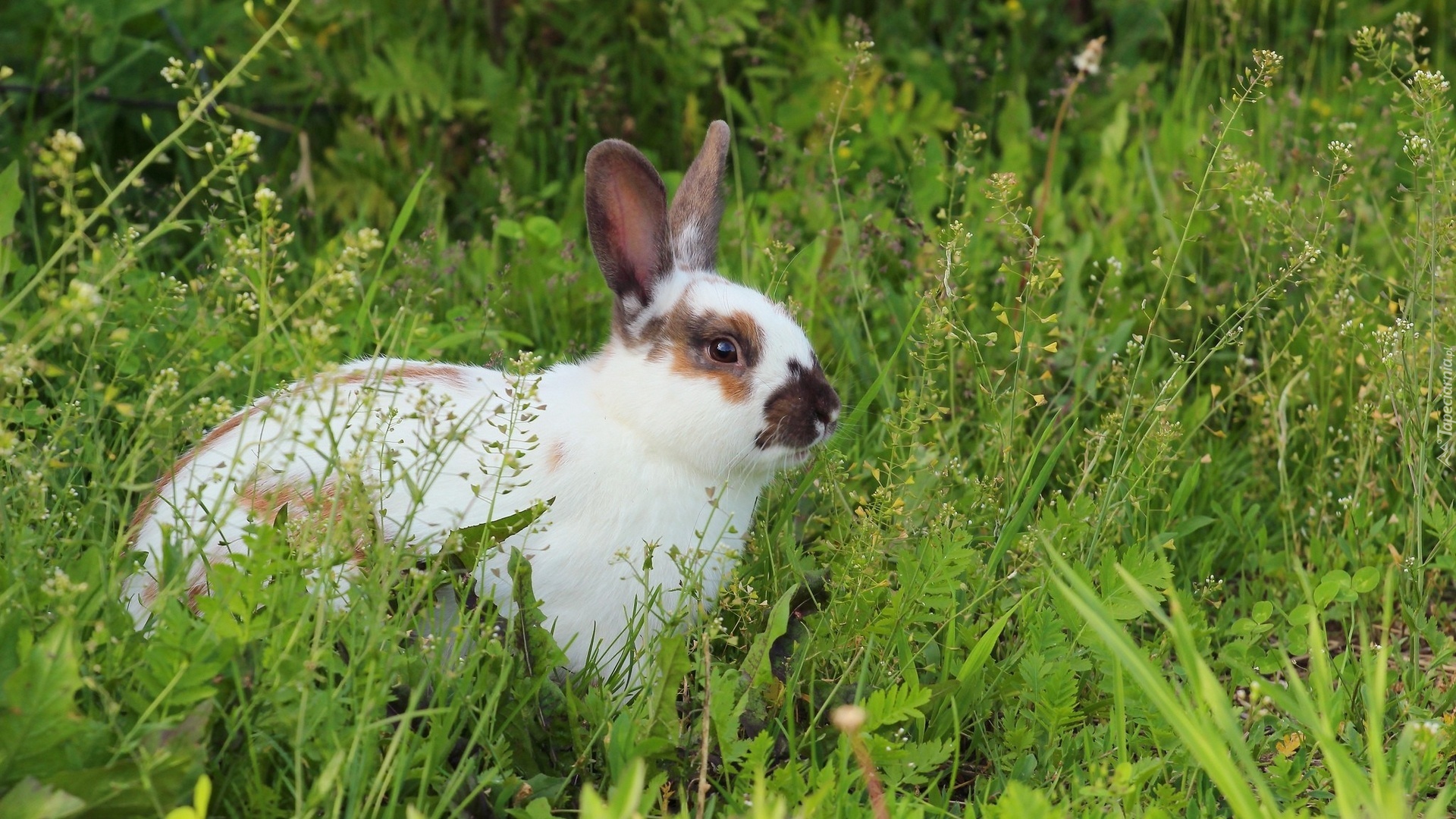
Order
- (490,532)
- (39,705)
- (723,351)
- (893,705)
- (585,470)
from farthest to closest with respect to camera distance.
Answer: (723,351)
(585,470)
(490,532)
(893,705)
(39,705)

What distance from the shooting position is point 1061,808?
2.57 meters

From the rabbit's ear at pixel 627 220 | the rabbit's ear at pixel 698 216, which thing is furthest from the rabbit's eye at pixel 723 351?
the rabbit's ear at pixel 698 216

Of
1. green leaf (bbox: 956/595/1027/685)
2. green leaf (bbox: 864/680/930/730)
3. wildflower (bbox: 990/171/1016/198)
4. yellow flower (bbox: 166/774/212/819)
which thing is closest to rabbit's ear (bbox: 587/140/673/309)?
wildflower (bbox: 990/171/1016/198)

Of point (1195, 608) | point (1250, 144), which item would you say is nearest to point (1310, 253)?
point (1195, 608)

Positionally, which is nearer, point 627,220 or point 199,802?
point 199,802

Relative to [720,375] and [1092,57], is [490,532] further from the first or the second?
[1092,57]

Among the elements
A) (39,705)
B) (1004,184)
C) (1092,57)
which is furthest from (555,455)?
(1092,57)

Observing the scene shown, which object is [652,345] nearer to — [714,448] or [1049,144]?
[714,448]

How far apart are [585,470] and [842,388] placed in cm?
110

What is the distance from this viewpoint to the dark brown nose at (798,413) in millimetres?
3469

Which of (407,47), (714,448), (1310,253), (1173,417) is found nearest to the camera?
(1310,253)

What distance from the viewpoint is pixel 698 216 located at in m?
3.94

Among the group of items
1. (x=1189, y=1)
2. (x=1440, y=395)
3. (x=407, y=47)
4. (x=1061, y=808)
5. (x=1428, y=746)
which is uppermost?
(x=1189, y=1)

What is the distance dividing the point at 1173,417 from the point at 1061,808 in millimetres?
1834
